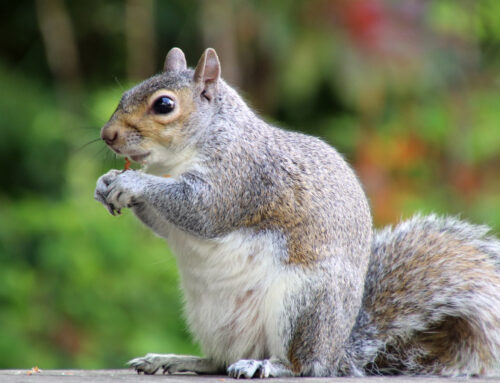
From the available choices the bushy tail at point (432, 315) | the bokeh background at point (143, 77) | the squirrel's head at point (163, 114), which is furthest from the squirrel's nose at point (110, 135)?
the bokeh background at point (143, 77)

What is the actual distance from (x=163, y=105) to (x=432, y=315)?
0.84 m

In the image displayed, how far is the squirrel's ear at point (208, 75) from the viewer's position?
7.00 feet

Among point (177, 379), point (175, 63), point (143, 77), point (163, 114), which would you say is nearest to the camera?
point (177, 379)

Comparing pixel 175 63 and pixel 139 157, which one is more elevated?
pixel 175 63

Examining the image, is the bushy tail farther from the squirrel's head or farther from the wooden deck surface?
the squirrel's head

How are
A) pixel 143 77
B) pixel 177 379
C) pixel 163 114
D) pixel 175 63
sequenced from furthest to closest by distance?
pixel 143 77 < pixel 175 63 < pixel 163 114 < pixel 177 379

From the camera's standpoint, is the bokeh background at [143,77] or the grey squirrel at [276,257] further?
the bokeh background at [143,77]

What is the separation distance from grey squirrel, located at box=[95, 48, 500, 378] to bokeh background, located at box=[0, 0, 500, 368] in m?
1.39

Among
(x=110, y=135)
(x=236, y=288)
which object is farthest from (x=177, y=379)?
(x=110, y=135)

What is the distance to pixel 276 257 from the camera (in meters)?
1.98

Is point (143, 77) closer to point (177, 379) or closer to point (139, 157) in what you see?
point (139, 157)

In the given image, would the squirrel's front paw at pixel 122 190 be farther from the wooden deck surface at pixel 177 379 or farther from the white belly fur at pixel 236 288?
the wooden deck surface at pixel 177 379

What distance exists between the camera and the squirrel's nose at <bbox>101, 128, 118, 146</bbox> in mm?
2018

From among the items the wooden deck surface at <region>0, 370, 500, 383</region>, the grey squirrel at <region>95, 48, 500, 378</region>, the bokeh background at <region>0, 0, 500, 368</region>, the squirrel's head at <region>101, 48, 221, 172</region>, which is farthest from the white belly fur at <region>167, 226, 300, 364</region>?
the bokeh background at <region>0, 0, 500, 368</region>
